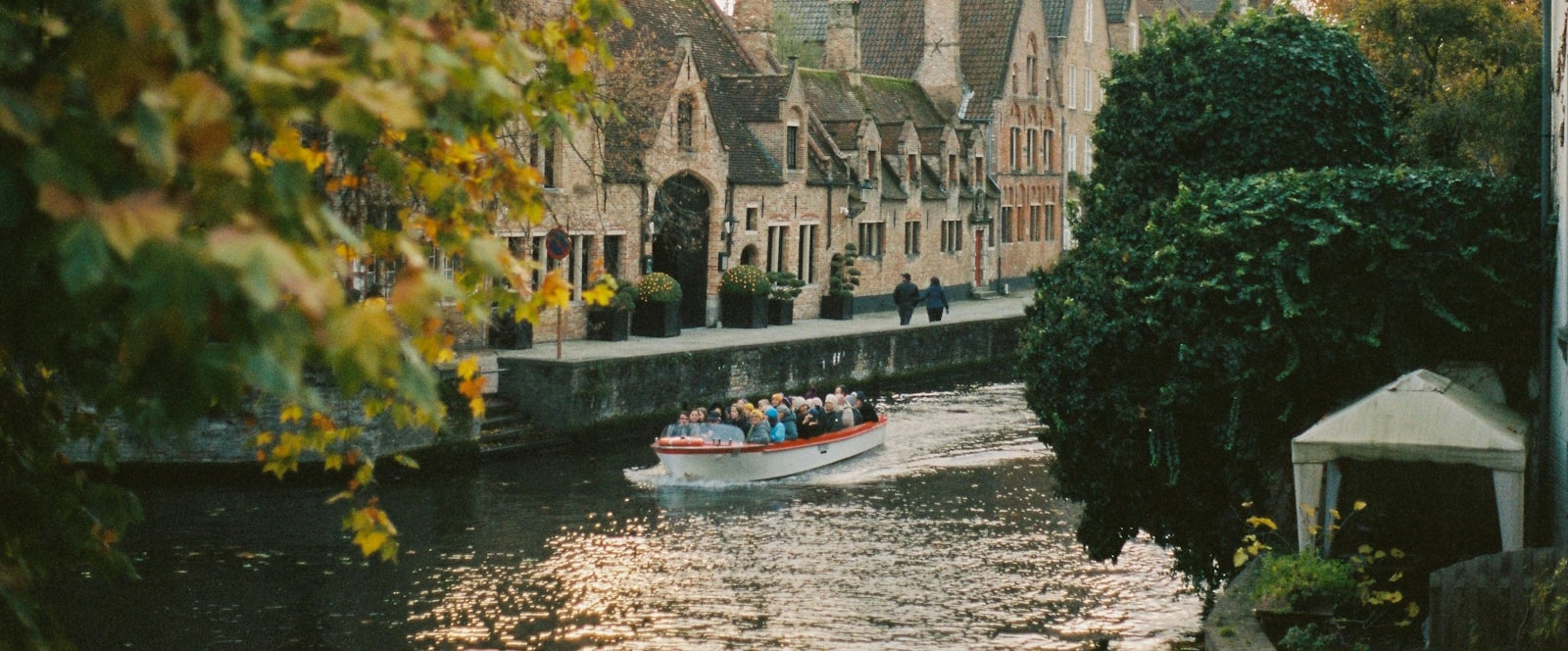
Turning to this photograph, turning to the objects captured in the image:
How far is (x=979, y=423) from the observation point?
92.9 ft

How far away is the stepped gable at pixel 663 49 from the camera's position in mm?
30312

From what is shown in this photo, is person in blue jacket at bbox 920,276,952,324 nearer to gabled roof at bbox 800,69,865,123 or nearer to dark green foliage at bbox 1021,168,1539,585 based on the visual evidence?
gabled roof at bbox 800,69,865,123

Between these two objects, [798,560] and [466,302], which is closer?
[466,302]

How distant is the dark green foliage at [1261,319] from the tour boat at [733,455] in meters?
9.81

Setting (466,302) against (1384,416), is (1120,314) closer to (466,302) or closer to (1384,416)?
(1384,416)

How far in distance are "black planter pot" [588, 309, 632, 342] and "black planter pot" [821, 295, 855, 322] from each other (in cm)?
944

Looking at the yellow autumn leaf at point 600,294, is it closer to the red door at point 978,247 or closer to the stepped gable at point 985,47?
the red door at point 978,247

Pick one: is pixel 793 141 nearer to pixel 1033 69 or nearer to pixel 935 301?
pixel 935 301

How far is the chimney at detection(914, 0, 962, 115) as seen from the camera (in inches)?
2073

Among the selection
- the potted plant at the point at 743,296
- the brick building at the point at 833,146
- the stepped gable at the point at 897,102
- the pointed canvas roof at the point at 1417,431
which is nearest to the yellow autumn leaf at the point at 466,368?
the pointed canvas roof at the point at 1417,431

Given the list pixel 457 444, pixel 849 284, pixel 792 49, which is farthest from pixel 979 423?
pixel 792 49

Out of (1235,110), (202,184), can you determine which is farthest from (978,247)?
(202,184)

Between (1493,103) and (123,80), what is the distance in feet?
75.1

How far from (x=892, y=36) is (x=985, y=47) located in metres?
2.99
